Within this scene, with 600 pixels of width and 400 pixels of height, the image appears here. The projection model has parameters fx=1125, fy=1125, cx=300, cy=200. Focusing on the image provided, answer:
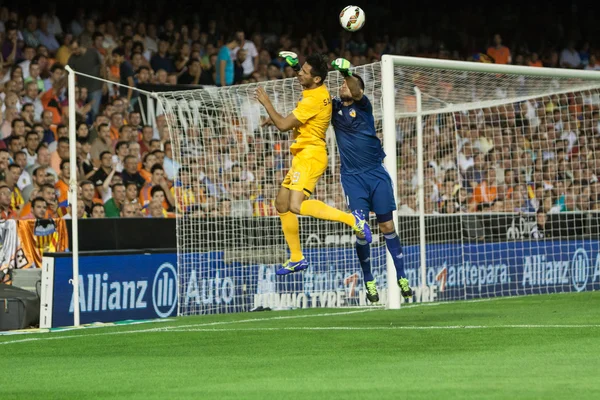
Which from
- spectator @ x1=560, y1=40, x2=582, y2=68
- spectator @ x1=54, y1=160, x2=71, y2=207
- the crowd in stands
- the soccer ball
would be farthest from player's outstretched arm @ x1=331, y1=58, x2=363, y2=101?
spectator @ x1=560, y1=40, x2=582, y2=68

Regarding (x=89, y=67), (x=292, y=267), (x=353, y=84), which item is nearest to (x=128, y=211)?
(x=89, y=67)

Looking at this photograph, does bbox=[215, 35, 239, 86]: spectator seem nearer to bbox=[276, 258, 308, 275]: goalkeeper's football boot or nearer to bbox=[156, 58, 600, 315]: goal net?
bbox=[156, 58, 600, 315]: goal net

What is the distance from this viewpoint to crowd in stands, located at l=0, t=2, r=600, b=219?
53.9ft

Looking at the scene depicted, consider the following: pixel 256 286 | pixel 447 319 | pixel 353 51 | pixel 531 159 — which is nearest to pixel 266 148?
pixel 256 286

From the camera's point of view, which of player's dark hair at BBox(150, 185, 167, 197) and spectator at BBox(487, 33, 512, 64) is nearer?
player's dark hair at BBox(150, 185, 167, 197)

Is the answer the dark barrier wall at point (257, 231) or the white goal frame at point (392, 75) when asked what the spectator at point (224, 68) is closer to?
the dark barrier wall at point (257, 231)

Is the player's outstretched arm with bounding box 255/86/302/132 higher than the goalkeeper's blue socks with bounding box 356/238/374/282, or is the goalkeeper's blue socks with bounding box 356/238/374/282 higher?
the player's outstretched arm with bounding box 255/86/302/132

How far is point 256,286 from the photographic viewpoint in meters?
16.0

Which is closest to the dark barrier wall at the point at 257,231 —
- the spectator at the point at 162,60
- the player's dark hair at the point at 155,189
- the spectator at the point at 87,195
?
the spectator at the point at 87,195

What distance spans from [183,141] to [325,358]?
8.68 m

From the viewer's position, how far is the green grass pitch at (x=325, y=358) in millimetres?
6816

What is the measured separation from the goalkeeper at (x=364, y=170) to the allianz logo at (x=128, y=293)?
12.8 feet

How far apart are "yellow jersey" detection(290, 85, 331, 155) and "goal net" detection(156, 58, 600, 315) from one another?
2.14m

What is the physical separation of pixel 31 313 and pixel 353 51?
12.9 meters
